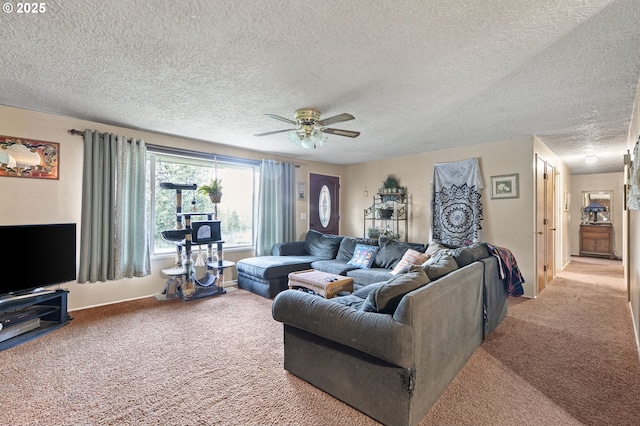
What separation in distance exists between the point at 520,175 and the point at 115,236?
18.5ft

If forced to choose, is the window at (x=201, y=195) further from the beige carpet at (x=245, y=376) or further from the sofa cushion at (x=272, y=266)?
the beige carpet at (x=245, y=376)

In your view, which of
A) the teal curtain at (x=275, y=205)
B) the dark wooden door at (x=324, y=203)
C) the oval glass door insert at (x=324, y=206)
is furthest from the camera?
the oval glass door insert at (x=324, y=206)

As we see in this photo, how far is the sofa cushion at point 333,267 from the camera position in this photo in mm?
4203

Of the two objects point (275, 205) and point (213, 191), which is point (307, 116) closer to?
point (213, 191)

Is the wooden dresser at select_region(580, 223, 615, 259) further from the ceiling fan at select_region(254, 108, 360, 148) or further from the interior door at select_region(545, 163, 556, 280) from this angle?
the ceiling fan at select_region(254, 108, 360, 148)

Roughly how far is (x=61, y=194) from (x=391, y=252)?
14.0 ft

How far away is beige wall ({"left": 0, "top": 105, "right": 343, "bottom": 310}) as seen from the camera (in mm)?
3186

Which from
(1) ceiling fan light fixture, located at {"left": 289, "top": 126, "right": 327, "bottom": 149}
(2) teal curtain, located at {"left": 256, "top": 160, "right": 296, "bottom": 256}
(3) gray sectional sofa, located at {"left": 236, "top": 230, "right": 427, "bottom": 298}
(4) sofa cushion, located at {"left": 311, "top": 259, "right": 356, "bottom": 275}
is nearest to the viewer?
(1) ceiling fan light fixture, located at {"left": 289, "top": 126, "right": 327, "bottom": 149}

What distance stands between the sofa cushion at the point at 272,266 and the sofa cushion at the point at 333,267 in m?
0.21

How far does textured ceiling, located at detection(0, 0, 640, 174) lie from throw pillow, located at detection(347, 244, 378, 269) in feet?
5.88

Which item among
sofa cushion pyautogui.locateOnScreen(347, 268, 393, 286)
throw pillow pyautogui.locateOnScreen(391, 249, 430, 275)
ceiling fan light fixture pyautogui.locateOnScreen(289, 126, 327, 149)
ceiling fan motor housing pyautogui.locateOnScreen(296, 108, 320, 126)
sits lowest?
sofa cushion pyautogui.locateOnScreen(347, 268, 393, 286)

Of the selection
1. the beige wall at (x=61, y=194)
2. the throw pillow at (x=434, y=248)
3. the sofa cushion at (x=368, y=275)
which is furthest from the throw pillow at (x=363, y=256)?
the beige wall at (x=61, y=194)

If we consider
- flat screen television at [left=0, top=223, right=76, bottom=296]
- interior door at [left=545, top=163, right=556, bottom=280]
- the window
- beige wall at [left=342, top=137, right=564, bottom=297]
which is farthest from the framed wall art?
interior door at [left=545, top=163, right=556, bottom=280]

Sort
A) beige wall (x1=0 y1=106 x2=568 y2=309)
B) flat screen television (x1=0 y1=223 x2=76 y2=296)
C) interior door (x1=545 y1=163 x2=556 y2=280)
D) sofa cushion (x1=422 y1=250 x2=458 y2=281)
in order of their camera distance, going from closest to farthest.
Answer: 1. sofa cushion (x1=422 y1=250 x2=458 y2=281)
2. flat screen television (x1=0 y1=223 x2=76 y2=296)
3. beige wall (x1=0 y1=106 x2=568 y2=309)
4. interior door (x1=545 y1=163 x2=556 y2=280)
